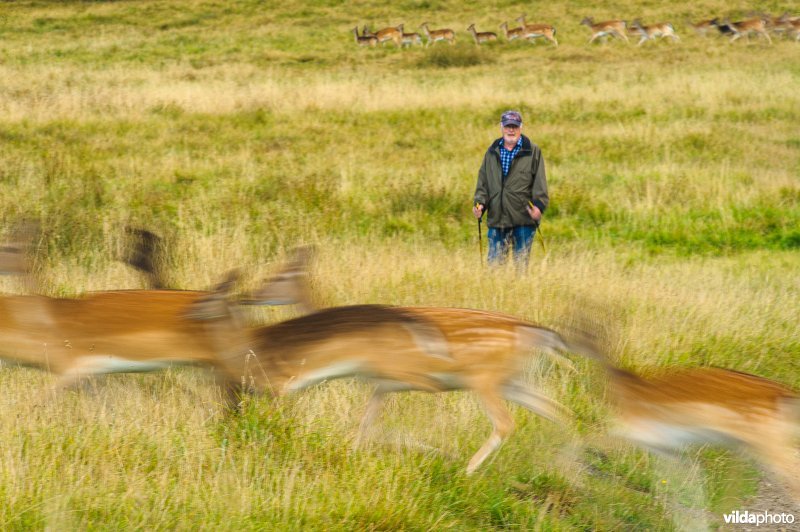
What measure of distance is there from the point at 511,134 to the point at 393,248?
161 cm

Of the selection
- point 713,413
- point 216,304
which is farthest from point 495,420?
point 216,304

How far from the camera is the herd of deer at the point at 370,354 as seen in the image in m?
3.27

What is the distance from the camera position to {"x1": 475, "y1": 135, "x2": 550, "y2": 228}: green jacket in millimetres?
7633

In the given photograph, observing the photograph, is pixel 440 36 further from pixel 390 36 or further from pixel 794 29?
pixel 794 29

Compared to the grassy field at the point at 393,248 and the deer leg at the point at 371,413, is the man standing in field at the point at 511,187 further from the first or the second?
the deer leg at the point at 371,413

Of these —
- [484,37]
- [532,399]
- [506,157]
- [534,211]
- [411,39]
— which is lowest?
[484,37]

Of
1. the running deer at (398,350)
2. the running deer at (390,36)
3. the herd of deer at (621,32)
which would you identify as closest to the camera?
the running deer at (398,350)

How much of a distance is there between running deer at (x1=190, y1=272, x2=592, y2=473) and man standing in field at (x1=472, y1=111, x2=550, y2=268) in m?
3.93

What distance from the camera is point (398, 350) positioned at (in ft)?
11.2

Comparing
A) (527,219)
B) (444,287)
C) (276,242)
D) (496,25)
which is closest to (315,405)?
(444,287)

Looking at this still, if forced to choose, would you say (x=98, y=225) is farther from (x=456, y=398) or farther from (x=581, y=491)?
(x=581, y=491)

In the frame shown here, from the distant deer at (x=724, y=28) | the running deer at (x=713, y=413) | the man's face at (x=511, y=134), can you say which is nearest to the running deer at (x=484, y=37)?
the distant deer at (x=724, y=28)

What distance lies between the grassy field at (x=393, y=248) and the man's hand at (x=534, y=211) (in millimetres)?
308

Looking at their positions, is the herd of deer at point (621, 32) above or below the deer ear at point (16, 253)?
below
